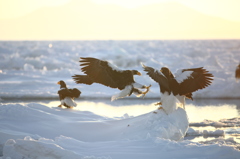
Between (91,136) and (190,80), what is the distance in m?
2.25

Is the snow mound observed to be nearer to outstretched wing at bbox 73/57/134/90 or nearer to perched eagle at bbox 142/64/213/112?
perched eagle at bbox 142/64/213/112

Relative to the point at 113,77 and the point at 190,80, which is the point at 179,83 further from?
the point at 113,77

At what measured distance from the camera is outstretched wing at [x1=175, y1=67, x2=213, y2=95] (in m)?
8.30

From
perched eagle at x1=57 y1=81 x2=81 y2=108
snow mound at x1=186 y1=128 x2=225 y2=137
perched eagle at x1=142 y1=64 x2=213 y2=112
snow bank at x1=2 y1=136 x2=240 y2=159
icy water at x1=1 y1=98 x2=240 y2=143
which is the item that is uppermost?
perched eagle at x1=142 y1=64 x2=213 y2=112

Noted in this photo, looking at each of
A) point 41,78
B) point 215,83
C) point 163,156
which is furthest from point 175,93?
point 41,78

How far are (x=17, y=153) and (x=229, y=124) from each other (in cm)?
680

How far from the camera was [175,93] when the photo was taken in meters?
8.31

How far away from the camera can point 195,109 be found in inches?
594

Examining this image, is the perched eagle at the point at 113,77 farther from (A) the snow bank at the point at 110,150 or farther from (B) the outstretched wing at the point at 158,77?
(A) the snow bank at the point at 110,150

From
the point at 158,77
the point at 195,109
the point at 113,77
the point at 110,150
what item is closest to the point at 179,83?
the point at 158,77

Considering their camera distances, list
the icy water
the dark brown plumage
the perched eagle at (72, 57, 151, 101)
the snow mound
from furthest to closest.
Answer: the icy water → the snow mound → the perched eagle at (72, 57, 151, 101) → the dark brown plumage

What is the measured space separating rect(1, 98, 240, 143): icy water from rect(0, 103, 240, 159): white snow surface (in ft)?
6.41

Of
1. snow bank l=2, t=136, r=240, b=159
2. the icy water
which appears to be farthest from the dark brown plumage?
the icy water
